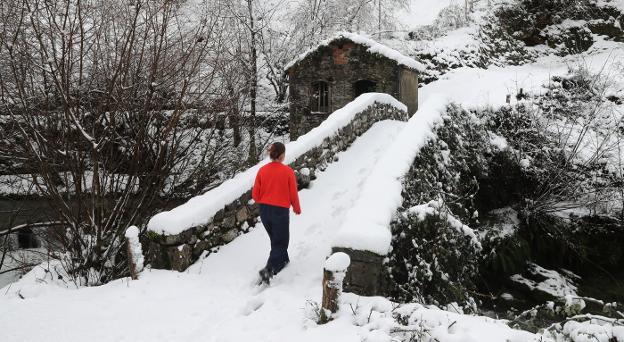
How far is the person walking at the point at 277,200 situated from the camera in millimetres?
4711

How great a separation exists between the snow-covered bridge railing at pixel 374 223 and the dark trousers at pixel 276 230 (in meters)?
0.72

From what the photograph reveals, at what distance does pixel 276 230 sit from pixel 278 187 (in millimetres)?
493

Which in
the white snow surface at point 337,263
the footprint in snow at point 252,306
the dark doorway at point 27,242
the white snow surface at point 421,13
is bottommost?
the dark doorway at point 27,242

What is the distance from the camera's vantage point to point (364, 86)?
18.0 m

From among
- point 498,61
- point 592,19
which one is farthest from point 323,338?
point 592,19

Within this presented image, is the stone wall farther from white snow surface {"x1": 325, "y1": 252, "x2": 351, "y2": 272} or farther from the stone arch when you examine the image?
white snow surface {"x1": 325, "y1": 252, "x2": 351, "y2": 272}

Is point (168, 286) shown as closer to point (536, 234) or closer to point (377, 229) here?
point (377, 229)

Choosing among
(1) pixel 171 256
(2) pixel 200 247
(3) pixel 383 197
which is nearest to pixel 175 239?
(1) pixel 171 256

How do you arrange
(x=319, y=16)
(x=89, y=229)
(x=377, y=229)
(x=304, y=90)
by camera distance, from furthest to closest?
(x=319, y=16)
(x=304, y=90)
(x=89, y=229)
(x=377, y=229)

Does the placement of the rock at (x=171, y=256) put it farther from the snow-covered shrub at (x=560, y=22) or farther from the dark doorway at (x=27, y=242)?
the snow-covered shrub at (x=560, y=22)

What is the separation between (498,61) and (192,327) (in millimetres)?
23540

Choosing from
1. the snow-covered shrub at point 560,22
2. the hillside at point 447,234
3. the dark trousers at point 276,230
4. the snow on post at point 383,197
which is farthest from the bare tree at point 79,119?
the snow-covered shrub at point 560,22

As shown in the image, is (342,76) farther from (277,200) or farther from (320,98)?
(277,200)

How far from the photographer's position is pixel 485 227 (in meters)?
10.6
